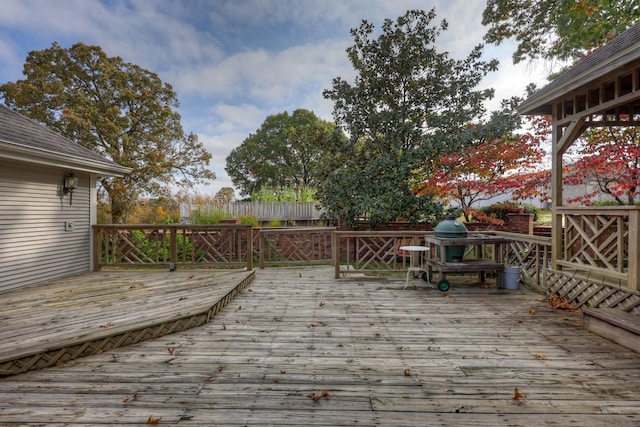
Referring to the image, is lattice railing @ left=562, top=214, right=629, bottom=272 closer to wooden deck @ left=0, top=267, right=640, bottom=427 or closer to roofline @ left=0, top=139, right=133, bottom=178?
wooden deck @ left=0, top=267, right=640, bottom=427

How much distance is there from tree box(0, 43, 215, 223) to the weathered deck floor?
8723mm

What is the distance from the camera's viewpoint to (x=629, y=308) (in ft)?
10.8

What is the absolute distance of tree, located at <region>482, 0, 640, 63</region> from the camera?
6.37m

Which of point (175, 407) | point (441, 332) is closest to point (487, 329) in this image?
point (441, 332)

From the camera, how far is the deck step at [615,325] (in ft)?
9.01

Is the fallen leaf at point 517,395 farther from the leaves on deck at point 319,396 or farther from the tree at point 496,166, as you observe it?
the tree at point 496,166

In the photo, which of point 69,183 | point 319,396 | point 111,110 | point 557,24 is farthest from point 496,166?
point 111,110

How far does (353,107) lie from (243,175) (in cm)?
1810

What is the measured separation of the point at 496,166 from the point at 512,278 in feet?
13.2

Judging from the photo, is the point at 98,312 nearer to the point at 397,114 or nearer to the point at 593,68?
the point at 593,68

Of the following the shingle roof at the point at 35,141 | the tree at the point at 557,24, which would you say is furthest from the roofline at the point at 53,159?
the tree at the point at 557,24

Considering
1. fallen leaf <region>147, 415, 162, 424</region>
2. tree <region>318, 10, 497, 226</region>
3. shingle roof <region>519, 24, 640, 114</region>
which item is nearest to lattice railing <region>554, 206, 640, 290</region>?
shingle roof <region>519, 24, 640, 114</region>

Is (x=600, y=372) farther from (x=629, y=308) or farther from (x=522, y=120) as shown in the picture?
(x=522, y=120)

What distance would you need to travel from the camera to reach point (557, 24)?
25.0ft
